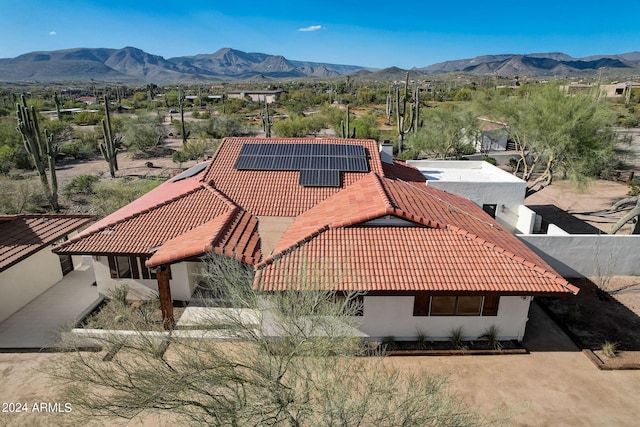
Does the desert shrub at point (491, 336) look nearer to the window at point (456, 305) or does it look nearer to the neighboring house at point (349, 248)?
Result: the neighboring house at point (349, 248)

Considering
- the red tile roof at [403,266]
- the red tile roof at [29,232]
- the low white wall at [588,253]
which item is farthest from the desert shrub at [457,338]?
the red tile roof at [29,232]

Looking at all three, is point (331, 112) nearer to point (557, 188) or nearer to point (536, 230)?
point (557, 188)

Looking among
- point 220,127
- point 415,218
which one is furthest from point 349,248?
point 220,127

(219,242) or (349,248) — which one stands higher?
(219,242)

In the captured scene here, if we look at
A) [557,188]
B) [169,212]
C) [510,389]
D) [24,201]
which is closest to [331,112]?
[557,188]

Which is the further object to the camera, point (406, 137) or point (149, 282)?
point (406, 137)

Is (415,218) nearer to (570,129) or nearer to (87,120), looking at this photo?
(570,129)

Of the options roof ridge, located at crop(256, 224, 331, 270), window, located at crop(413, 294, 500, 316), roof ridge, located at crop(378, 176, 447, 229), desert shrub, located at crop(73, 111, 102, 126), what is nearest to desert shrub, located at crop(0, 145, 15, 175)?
desert shrub, located at crop(73, 111, 102, 126)

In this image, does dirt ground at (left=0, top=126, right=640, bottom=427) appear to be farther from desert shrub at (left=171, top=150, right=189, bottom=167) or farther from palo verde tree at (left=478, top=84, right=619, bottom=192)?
desert shrub at (left=171, top=150, right=189, bottom=167)
